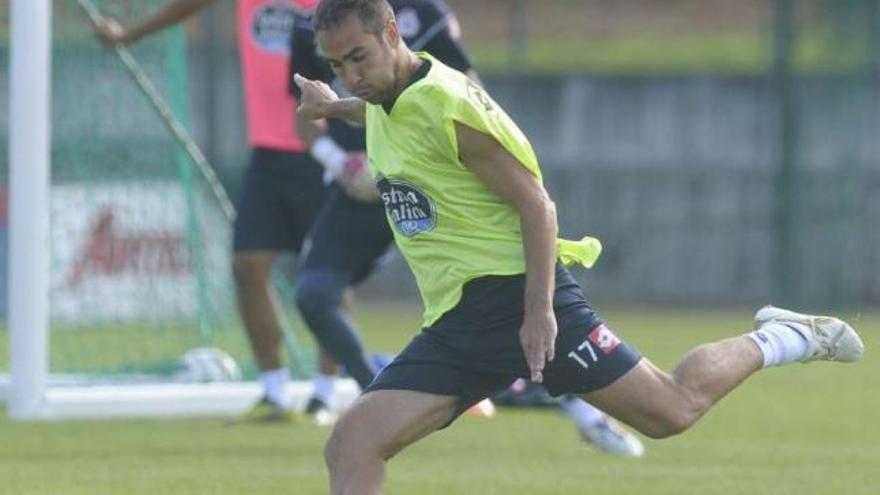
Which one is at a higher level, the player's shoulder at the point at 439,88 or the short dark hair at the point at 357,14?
the short dark hair at the point at 357,14

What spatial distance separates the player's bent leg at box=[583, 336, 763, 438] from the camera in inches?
252

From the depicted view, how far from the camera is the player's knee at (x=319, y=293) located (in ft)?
30.9

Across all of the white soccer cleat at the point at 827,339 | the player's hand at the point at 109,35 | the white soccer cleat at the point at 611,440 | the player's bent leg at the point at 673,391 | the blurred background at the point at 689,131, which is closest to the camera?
the player's bent leg at the point at 673,391

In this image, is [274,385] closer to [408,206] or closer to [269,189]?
[269,189]

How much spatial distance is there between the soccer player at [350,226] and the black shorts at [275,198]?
1.89 ft

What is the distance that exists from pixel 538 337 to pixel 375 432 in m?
0.50

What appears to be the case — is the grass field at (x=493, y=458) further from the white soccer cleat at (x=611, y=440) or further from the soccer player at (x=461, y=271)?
the soccer player at (x=461, y=271)

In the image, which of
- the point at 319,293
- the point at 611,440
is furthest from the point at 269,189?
the point at 611,440

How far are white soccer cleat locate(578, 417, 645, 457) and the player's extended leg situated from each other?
7.35 feet

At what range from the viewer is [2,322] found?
577 inches

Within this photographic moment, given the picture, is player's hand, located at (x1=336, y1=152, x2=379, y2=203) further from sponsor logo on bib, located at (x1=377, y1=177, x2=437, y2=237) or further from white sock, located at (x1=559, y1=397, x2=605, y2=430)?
sponsor logo on bib, located at (x1=377, y1=177, x2=437, y2=237)

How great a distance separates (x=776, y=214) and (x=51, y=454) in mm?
10913

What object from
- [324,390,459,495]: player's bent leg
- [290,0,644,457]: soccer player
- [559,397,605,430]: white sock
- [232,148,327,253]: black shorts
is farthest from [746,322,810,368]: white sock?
[232,148,327,253]: black shorts

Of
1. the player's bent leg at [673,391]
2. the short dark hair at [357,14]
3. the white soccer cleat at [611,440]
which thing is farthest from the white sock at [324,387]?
the short dark hair at [357,14]
